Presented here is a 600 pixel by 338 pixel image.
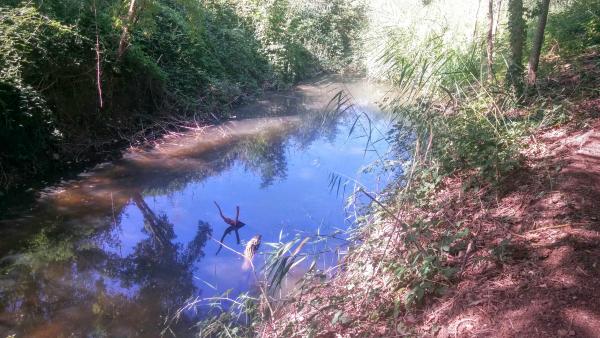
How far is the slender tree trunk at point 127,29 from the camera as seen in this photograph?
836 cm

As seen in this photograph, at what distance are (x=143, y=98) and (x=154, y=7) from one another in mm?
2197

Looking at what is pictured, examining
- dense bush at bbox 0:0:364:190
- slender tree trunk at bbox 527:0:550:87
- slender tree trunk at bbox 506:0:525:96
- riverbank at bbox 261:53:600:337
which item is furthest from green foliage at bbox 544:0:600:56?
dense bush at bbox 0:0:364:190

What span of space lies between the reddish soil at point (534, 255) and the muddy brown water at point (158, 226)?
1.14 m

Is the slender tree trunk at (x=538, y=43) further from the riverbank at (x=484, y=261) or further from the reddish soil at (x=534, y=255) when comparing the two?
the reddish soil at (x=534, y=255)

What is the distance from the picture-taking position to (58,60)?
770 cm

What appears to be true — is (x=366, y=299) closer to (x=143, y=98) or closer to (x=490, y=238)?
(x=490, y=238)

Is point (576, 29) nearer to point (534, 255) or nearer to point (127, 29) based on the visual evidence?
point (534, 255)

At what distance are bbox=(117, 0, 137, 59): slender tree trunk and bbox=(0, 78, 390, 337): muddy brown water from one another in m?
1.94

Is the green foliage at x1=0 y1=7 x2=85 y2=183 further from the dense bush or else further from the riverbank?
the riverbank

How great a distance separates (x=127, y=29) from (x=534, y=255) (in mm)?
7967

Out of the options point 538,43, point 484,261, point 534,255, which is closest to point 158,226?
point 484,261

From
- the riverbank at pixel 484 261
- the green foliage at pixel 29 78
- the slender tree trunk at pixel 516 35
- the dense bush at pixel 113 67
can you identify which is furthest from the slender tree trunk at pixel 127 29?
the riverbank at pixel 484 261

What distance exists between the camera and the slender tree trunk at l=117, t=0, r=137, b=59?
8.36 metres

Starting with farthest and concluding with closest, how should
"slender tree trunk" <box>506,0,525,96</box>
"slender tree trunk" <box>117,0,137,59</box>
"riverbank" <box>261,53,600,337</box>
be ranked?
"slender tree trunk" <box>117,0,137,59</box>
"slender tree trunk" <box>506,0,525,96</box>
"riverbank" <box>261,53,600,337</box>
